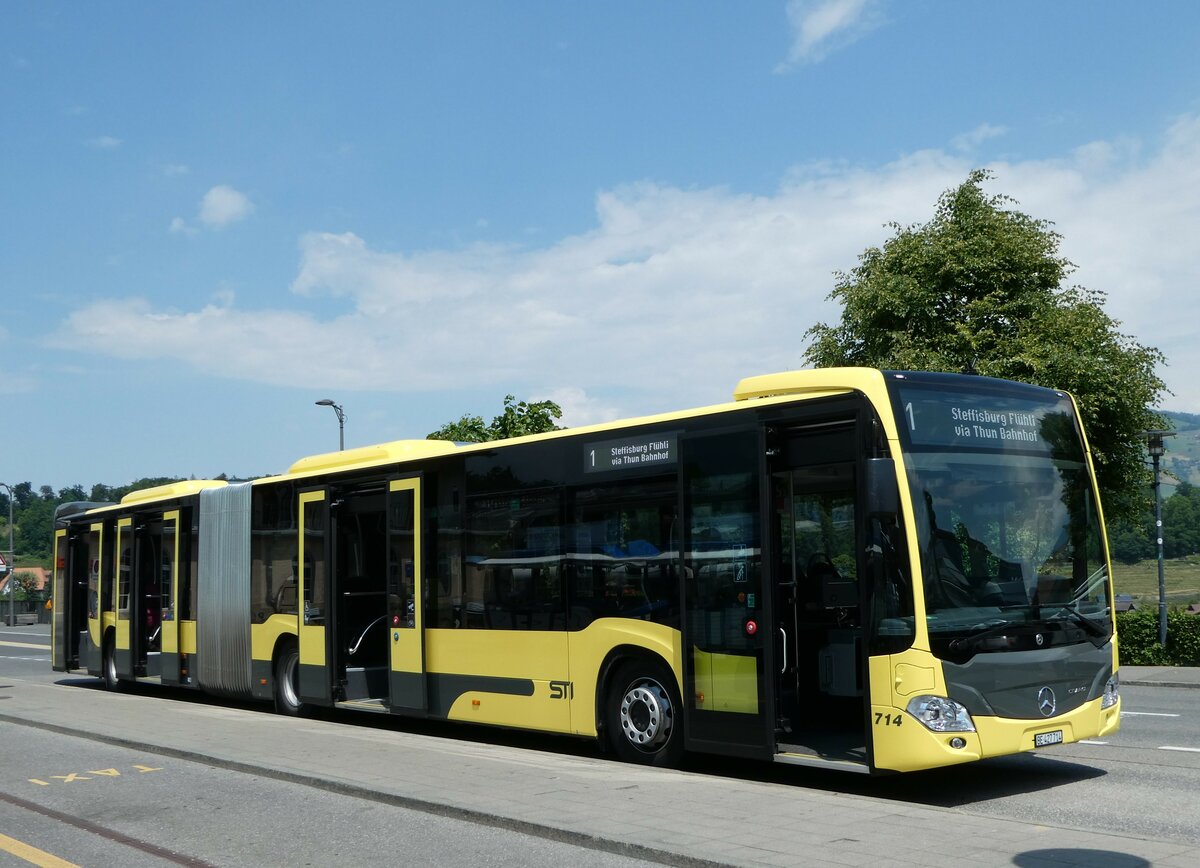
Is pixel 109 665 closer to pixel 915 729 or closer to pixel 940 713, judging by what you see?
pixel 915 729

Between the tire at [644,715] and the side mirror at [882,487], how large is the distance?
282 cm

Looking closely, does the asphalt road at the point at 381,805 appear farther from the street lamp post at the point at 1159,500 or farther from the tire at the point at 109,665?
the street lamp post at the point at 1159,500

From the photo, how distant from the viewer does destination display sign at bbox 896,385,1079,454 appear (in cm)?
918

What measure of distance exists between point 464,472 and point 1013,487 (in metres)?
5.89

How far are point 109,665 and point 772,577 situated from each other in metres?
15.5

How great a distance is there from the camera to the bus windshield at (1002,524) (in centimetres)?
885

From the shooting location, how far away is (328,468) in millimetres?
15852

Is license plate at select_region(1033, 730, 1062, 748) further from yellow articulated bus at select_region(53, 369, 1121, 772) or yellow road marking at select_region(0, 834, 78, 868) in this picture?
yellow road marking at select_region(0, 834, 78, 868)

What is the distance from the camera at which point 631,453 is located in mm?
11172

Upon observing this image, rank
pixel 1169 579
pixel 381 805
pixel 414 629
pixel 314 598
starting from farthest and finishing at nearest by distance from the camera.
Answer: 1. pixel 1169 579
2. pixel 314 598
3. pixel 414 629
4. pixel 381 805

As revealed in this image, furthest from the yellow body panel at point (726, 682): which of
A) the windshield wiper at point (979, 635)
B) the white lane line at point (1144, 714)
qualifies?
the white lane line at point (1144, 714)

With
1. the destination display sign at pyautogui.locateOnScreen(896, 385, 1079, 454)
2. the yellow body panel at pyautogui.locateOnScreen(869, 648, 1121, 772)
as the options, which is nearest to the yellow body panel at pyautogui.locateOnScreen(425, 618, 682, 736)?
the yellow body panel at pyautogui.locateOnScreen(869, 648, 1121, 772)

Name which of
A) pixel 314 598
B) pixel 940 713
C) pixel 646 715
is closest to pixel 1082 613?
pixel 940 713

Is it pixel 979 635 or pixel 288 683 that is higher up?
pixel 979 635
